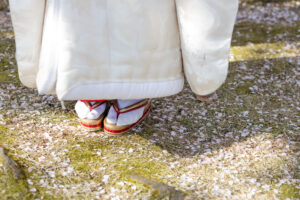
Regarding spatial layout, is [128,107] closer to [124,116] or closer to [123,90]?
[124,116]

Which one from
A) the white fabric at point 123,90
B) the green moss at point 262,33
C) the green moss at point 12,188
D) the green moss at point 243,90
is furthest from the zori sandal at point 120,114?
the green moss at point 262,33

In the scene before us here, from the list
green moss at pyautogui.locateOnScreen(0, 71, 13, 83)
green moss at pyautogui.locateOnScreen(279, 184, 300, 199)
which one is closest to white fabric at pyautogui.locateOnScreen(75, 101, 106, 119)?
green moss at pyautogui.locateOnScreen(0, 71, 13, 83)

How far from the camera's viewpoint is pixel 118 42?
179 cm

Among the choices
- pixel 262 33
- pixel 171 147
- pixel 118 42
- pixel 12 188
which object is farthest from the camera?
pixel 262 33

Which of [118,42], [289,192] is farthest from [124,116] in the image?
[289,192]

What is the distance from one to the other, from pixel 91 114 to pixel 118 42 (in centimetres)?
60

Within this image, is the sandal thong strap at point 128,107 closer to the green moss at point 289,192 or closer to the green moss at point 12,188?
the green moss at point 12,188

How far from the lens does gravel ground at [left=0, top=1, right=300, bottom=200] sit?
5.90 feet

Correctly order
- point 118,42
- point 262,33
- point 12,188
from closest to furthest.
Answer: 1. point 12,188
2. point 118,42
3. point 262,33

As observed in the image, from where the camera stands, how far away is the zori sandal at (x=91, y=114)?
221 centimetres

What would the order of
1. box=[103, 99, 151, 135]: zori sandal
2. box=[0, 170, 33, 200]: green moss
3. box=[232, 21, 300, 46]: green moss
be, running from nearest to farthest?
box=[0, 170, 33, 200]: green moss
box=[103, 99, 151, 135]: zori sandal
box=[232, 21, 300, 46]: green moss

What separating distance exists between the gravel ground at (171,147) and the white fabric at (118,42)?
1.28ft

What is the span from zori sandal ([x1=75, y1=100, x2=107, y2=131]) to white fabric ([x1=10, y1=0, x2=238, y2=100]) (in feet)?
1.33

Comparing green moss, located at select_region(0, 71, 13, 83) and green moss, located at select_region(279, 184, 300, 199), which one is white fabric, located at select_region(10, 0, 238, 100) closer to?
green moss, located at select_region(279, 184, 300, 199)
